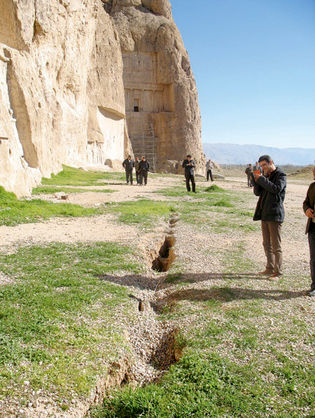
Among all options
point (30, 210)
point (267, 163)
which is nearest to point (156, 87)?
point (30, 210)

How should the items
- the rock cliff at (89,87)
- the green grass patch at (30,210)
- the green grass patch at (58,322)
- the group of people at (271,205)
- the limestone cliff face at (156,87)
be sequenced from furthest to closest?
the limestone cliff face at (156,87) → the rock cliff at (89,87) → the green grass patch at (30,210) → the group of people at (271,205) → the green grass patch at (58,322)

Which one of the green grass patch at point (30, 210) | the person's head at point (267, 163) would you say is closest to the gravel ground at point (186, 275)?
the green grass patch at point (30, 210)

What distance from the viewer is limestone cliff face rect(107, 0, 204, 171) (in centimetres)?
4800

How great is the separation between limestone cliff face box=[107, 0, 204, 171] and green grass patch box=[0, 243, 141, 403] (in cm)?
4162

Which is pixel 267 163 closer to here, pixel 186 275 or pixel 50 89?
pixel 186 275

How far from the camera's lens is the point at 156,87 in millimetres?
49438

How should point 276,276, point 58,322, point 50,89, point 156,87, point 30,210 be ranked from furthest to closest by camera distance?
1. point 156,87
2. point 50,89
3. point 30,210
4. point 276,276
5. point 58,322

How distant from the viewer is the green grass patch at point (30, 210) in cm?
1005

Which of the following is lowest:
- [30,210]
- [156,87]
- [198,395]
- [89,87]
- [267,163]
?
[198,395]

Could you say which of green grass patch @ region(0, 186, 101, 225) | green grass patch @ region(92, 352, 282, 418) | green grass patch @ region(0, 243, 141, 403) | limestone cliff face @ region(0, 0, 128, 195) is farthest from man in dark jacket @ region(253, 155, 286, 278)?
limestone cliff face @ region(0, 0, 128, 195)

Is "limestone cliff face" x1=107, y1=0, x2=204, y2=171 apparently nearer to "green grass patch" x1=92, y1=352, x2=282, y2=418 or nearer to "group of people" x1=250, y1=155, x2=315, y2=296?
"group of people" x1=250, y1=155, x2=315, y2=296

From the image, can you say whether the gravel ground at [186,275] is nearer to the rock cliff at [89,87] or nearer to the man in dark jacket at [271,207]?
the man in dark jacket at [271,207]

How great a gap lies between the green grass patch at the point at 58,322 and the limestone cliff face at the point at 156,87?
41.6 m

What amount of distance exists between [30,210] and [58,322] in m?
7.41
